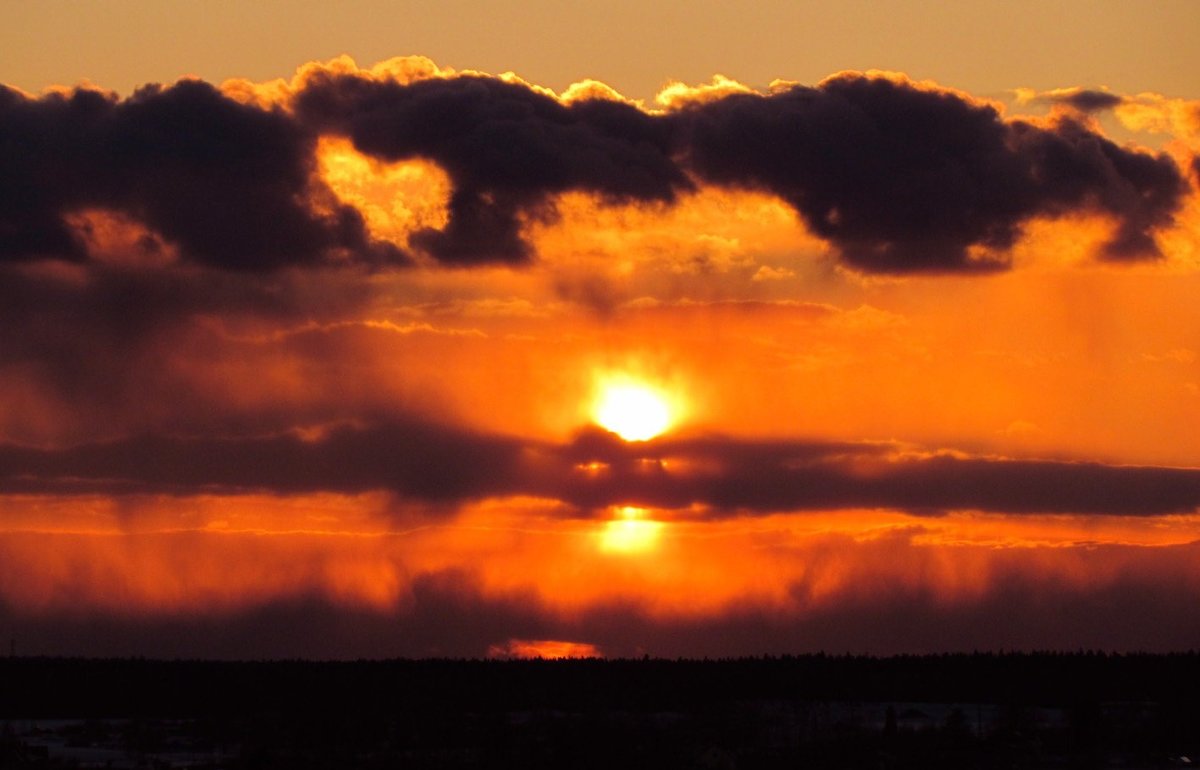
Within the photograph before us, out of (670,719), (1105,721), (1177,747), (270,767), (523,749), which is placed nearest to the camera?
(270,767)

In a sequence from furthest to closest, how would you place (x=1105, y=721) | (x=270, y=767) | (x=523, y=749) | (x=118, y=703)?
(x=118, y=703) → (x=1105, y=721) → (x=523, y=749) → (x=270, y=767)

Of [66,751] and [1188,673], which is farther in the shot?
[1188,673]

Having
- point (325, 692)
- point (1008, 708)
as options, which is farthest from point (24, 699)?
point (1008, 708)

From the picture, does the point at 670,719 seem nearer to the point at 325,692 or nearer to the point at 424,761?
the point at 424,761

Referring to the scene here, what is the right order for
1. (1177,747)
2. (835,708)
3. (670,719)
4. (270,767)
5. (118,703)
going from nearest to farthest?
(270,767)
(1177,747)
(670,719)
(835,708)
(118,703)

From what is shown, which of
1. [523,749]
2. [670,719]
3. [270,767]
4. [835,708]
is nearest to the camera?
[270,767]

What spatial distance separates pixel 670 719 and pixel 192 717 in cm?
4676

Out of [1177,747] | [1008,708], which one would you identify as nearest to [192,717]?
[1008,708]

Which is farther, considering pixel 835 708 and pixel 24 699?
pixel 24 699

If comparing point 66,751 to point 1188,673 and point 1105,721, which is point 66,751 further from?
point 1188,673

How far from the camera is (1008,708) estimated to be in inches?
6083

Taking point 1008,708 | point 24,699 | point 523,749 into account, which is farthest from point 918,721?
point 24,699

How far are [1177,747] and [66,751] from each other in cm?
7655

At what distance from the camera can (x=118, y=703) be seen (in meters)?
189
